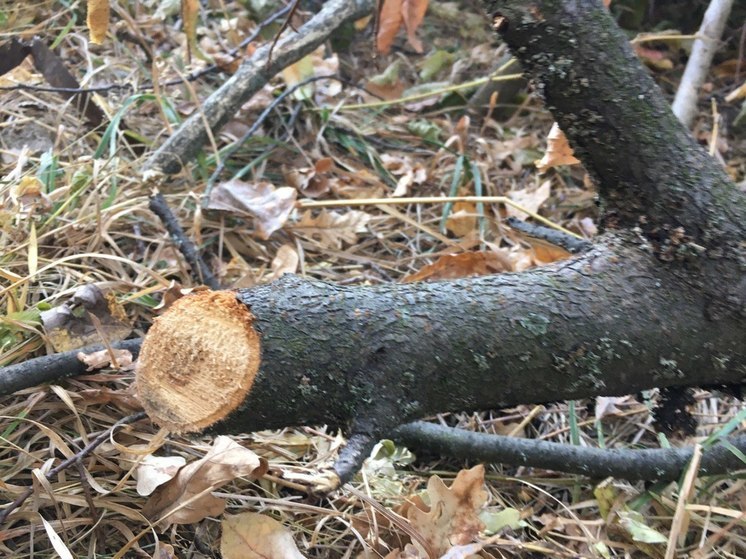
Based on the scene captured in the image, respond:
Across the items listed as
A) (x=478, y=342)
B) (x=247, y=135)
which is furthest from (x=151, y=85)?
(x=478, y=342)

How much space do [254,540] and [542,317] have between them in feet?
1.88

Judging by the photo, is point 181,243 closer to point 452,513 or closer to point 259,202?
point 259,202

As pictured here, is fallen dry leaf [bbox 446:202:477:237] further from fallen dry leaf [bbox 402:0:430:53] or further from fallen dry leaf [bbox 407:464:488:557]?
fallen dry leaf [bbox 407:464:488:557]

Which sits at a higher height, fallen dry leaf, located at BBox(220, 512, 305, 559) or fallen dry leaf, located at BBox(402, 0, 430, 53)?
fallen dry leaf, located at BBox(402, 0, 430, 53)

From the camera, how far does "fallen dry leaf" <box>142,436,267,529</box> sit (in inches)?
39.1

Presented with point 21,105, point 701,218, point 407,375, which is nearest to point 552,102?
point 701,218

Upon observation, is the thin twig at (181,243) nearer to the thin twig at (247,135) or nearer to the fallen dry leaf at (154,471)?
the thin twig at (247,135)

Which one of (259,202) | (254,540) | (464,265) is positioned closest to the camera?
(254,540)

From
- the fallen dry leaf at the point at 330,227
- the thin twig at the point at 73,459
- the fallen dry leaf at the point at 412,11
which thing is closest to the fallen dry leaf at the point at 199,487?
the thin twig at the point at 73,459

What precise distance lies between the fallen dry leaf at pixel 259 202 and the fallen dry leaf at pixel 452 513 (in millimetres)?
916

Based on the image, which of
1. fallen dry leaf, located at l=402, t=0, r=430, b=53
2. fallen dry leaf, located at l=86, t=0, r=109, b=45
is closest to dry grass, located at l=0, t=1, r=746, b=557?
fallen dry leaf, located at l=86, t=0, r=109, b=45

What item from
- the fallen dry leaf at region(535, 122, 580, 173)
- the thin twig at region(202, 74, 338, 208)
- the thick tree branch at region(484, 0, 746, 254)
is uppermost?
the thick tree branch at region(484, 0, 746, 254)

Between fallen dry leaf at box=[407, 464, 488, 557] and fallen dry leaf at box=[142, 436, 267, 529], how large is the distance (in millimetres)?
292

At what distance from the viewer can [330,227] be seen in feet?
5.98
